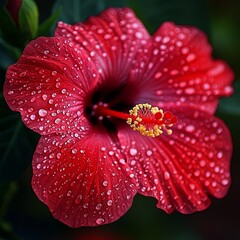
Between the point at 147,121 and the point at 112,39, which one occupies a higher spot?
the point at 112,39

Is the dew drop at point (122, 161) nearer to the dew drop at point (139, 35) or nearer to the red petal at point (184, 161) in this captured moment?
the red petal at point (184, 161)

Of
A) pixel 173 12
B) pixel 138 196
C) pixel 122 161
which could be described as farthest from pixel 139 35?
pixel 138 196

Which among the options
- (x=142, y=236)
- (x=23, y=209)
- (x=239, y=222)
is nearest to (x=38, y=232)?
(x=23, y=209)

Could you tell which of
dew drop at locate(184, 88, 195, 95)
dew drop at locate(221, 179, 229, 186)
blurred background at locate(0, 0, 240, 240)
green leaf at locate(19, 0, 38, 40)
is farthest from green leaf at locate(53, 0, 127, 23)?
dew drop at locate(221, 179, 229, 186)

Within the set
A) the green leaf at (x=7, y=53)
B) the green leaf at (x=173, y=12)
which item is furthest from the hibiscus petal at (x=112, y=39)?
the green leaf at (x=173, y=12)

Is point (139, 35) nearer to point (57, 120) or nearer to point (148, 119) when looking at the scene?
point (148, 119)

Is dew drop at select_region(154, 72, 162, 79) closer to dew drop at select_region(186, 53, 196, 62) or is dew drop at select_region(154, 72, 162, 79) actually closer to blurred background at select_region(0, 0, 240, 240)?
dew drop at select_region(186, 53, 196, 62)

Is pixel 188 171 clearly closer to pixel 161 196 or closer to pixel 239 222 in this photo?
pixel 161 196
